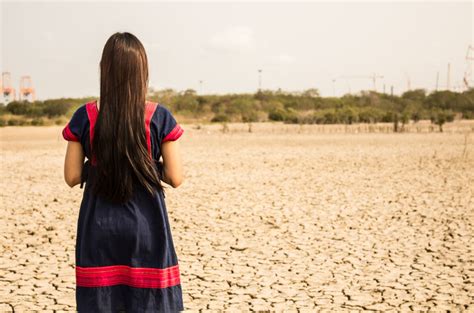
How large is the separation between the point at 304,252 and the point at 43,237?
303 centimetres

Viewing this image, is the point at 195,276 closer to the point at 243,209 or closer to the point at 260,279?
the point at 260,279

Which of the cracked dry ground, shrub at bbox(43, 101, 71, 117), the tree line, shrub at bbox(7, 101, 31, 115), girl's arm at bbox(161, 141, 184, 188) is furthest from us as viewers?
shrub at bbox(7, 101, 31, 115)

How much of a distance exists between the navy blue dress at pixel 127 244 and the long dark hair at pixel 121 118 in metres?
0.05

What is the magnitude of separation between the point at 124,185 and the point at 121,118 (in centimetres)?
26

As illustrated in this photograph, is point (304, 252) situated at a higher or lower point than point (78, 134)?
lower

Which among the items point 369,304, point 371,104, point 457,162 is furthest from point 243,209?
point 371,104

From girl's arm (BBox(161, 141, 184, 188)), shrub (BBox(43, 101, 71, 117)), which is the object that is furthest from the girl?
shrub (BBox(43, 101, 71, 117))

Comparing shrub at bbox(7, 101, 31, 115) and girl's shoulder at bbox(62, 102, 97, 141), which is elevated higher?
shrub at bbox(7, 101, 31, 115)

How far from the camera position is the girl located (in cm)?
203

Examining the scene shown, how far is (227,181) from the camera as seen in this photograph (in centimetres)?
1092

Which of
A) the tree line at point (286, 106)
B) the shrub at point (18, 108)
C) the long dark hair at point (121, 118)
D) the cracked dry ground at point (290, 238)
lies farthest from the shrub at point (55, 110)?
the long dark hair at point (121, 118)

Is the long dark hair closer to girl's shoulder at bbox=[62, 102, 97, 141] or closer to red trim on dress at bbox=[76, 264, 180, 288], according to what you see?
girl's shoulder at bbox=[62, 102, 97, 141]

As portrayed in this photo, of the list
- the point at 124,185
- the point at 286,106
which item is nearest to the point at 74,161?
the point at 124,185

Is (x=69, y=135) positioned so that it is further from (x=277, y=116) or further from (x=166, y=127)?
(x=277, y=116)
